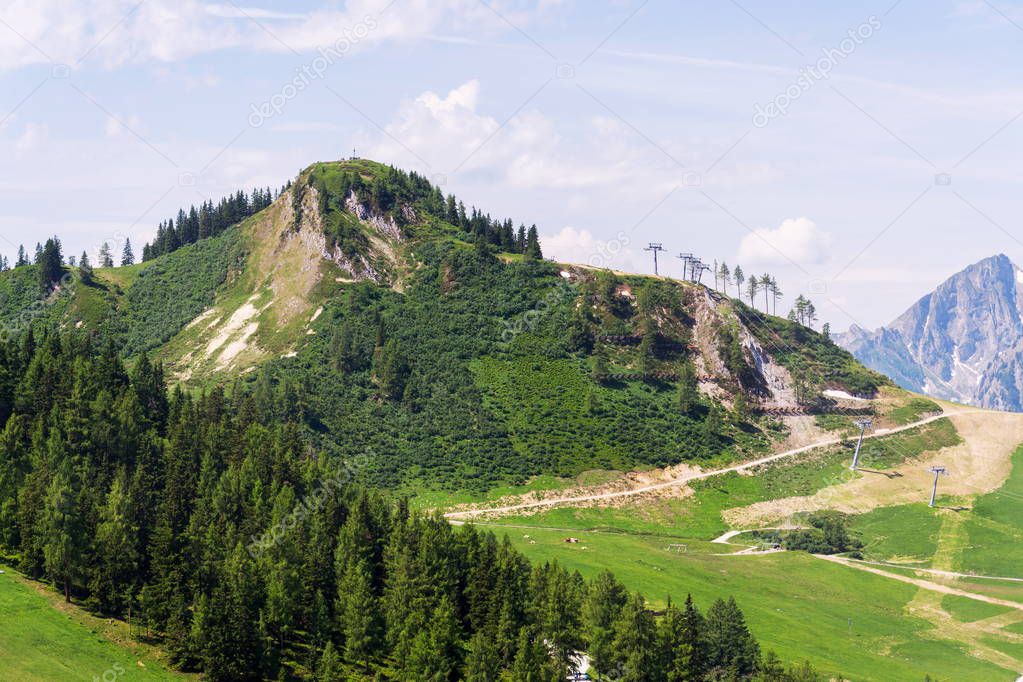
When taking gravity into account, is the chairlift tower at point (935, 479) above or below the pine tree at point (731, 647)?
above

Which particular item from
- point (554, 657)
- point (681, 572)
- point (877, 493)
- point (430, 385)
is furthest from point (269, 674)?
point (877, 493)

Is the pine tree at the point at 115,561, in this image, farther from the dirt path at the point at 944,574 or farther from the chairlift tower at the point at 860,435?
the chairlift tower at the point at 860,435

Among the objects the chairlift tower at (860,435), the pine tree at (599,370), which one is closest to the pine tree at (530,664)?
the pine tree at (599,370)

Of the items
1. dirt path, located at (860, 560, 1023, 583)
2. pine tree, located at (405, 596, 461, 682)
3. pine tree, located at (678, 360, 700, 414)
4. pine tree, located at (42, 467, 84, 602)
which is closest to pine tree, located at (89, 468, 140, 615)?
pine tree, located at (42, 467, 84, 602)

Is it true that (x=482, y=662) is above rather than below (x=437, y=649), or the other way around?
below

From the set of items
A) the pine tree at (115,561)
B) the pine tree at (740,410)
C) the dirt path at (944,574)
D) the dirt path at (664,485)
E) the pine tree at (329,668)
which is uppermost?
the pine tree at (740,410)

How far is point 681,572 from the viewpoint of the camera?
127812 millimetres

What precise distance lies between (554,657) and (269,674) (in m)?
25.7

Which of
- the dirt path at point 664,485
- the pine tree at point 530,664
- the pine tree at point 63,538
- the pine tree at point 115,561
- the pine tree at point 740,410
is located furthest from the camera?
the pine tree at point 740,410

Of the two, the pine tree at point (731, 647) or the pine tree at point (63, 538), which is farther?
the pine tree at point (731, 647)

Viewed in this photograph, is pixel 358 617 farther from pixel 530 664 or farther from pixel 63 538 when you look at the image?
pixel 63 538

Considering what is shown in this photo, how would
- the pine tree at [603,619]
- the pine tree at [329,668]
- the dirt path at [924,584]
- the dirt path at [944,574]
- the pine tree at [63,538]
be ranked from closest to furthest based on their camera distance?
the pine tree at [329,668] < the pine tree at [603,619] < the pine tree at [63,538] < the dirt path at [924,584] < the dirt path at [944,574]

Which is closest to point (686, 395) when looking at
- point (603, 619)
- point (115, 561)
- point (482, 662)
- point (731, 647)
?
point (731, 647)

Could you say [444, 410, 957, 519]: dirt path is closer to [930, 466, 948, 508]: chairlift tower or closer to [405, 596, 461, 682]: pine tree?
[930, 466, 948, 508]: chairlift tower
